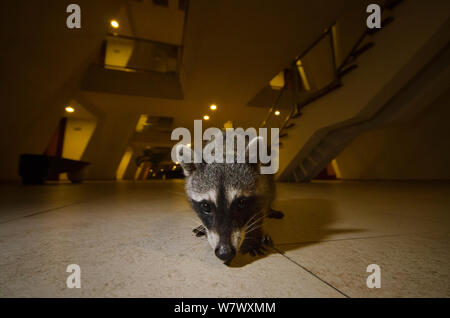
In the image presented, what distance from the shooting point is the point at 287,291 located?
2.82 feet

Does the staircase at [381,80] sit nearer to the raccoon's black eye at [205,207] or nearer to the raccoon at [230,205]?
the raccoon at [230,205]

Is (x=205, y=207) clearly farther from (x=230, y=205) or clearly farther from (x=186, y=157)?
(x=186, y=157)

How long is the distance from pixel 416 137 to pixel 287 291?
1357 cm

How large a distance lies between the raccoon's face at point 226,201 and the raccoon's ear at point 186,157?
0.15 meters

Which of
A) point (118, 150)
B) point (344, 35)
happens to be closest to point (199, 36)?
point (344, 35)

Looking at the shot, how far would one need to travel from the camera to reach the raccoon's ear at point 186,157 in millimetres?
1791

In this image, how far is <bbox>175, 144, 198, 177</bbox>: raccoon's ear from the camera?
5.88 ft

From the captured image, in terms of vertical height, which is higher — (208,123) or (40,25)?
(208,123)

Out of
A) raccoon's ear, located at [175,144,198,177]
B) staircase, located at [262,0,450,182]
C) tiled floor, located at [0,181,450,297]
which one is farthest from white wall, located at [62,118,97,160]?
raccoon's ear, located at [175,144,198,177]

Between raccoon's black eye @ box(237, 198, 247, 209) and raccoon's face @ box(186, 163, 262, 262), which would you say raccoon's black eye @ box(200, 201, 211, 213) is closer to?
raccoon's face @ box(186, 163, 262, 262)

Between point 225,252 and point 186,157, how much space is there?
0.95 metres
